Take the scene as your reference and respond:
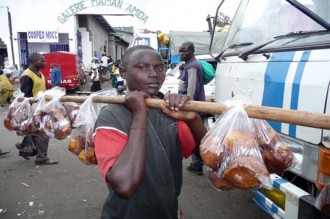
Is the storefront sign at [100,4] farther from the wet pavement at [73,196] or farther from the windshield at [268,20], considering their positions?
the windshield at [268,20]

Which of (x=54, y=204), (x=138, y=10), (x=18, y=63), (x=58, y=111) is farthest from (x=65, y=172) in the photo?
(x=18, y=63)

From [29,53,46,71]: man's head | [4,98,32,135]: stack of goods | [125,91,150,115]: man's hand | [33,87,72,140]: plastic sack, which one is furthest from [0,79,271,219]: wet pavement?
[125,91,150,115]: man's hand

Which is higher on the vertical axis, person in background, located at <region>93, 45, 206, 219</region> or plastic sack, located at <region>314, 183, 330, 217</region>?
person in background, located at <region>93, 45, 206, 219</region>

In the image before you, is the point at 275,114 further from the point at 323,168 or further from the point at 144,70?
the point at 323,168

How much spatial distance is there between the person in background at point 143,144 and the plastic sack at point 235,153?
15cm

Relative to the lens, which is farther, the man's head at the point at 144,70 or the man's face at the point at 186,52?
the man's face at the point at 186,52

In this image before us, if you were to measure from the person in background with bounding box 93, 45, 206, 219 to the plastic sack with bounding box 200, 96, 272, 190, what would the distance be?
15 cm

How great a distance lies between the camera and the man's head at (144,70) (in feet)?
4.90

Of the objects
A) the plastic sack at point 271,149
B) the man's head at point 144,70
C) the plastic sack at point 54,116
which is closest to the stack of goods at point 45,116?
the plastic sack at point 54,116

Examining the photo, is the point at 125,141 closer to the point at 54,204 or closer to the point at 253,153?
the point at 253,153

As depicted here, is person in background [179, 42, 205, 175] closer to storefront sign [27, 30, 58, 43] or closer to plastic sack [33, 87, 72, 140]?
plastic sack [33, 87, 72, 140]

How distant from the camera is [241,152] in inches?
50.6

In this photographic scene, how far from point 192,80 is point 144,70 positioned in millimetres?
2929

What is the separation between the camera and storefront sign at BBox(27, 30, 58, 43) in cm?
1833
